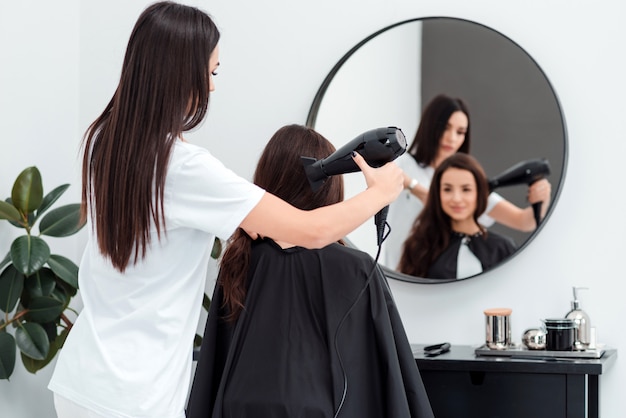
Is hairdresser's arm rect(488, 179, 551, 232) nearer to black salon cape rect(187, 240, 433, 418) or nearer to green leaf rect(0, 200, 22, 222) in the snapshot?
black salon cape rect(187, 240, 433, 418)

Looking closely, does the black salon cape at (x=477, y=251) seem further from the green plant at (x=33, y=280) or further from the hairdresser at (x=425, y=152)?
the green plant at (x=33, y=280)

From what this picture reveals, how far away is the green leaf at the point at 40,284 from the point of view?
271 centimetres

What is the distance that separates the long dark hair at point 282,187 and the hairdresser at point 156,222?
20.9 inches

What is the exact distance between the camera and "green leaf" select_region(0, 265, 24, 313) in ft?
8.68

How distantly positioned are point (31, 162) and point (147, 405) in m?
1.82

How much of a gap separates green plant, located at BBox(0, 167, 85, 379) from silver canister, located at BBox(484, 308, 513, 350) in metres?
1.26

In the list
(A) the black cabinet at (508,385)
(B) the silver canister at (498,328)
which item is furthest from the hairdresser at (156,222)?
(B) the silver canister at (498,328)

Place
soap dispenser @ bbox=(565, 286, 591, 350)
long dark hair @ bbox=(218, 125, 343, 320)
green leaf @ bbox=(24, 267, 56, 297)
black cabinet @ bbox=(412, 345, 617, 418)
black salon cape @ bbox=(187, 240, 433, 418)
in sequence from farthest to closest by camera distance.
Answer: green leaf @ bbox=(24, 267, 56, 297) < soap dispenser @ bbox=(565, 286, 591, 350) < black cabinet @ bbox=(412, 345, 617, 418) < long dark hair @ bbox=(218, 125, 343, 320) < black salon cape @ bbox=(187, 240, 433, 418)

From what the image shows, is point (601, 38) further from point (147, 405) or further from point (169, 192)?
point (147, 405)

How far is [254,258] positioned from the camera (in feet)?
6.66

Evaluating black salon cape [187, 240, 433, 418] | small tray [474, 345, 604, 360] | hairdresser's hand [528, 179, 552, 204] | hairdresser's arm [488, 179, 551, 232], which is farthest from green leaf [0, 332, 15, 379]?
hairdresser's hand [528, 179, 552, 204]

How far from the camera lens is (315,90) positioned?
2.97 metres

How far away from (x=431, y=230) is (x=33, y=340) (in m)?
1.26

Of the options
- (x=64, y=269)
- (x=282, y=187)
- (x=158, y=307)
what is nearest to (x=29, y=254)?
(x=64, y=269)
